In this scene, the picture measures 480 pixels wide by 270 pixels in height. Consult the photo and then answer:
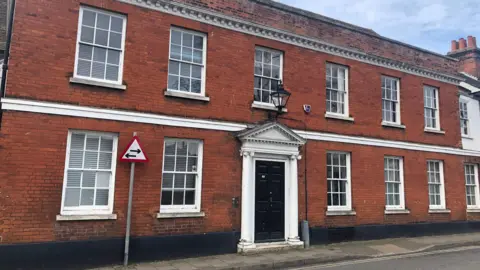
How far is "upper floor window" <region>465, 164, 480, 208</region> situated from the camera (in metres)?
16.1

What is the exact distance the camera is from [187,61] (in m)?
10.4

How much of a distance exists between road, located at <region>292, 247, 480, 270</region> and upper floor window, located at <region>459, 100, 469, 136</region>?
7196 mm

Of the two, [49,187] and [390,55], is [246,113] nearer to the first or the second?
[49,187]

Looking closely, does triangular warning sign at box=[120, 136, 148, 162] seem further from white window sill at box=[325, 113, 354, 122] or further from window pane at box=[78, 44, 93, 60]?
white window sill at box=[325, 113, 354, 122]

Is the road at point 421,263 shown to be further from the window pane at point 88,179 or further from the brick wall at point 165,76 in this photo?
the window pane at point 88,179

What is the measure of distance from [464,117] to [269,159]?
35.3 ft

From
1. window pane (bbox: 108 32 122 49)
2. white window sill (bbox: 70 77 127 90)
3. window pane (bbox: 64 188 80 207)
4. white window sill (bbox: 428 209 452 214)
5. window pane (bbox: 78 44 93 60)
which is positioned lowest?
white window sill (bbox: 428 209 452 214)

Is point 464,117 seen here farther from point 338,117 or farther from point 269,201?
point 269,201

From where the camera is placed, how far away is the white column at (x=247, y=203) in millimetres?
10367

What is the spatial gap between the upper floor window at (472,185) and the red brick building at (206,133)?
4.26 ft

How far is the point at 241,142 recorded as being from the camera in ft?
35.4

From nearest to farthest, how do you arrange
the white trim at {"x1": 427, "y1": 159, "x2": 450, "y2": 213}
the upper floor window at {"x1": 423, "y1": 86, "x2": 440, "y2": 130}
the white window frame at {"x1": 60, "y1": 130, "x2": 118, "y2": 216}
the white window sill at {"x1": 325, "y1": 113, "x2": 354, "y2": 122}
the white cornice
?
the white window frame at {"x1": 60, "y1": 130, "x2": 118, "y2": 216}, the white cornice, the white window sill at {"x1": 325, "y1": 113, "x2": 354, "y2": 122}, the white trim at {"x1": 427, "y1": 159, "x2": 450, "y2": 213}, the upper floor window at {"x1": 423, "y1": 86, "x2": 440, "y2": 130}

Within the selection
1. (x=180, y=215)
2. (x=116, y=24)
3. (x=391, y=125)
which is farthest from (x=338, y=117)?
(x=116, y=24)

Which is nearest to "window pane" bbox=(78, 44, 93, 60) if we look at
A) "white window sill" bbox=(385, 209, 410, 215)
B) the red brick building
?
the red brick building
